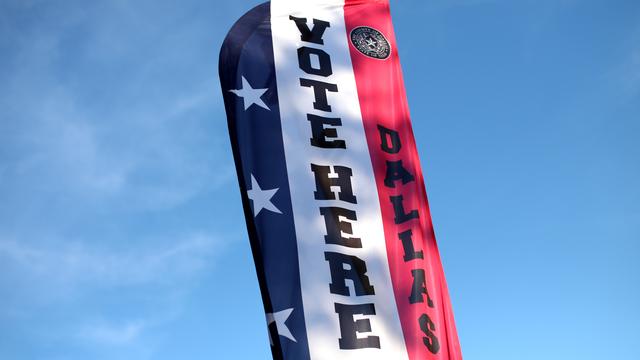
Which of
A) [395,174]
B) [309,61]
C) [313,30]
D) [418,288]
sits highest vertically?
[313,30]

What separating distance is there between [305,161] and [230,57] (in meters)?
1.64

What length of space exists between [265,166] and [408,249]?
168 cm

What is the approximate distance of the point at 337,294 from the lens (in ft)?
19.2

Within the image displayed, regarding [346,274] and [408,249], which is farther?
[408,249]

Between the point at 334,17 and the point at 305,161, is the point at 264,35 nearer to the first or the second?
the point at 334,17

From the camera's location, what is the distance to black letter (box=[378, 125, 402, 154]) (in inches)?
272

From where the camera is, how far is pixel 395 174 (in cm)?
678

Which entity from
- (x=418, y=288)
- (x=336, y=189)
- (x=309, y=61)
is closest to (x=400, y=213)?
(x=336, y=189)

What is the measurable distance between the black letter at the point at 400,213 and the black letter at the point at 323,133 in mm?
796

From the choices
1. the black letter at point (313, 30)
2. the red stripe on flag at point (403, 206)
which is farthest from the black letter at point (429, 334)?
the black letter at point (313, 30)

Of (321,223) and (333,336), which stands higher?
(321,223)

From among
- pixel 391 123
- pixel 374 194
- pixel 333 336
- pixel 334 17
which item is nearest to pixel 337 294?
pixel 333 336

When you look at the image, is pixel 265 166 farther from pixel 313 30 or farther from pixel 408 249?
pixel 313 30

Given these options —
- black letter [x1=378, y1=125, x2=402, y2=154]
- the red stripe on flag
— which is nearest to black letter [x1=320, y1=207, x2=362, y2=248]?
the red stripe on flag
